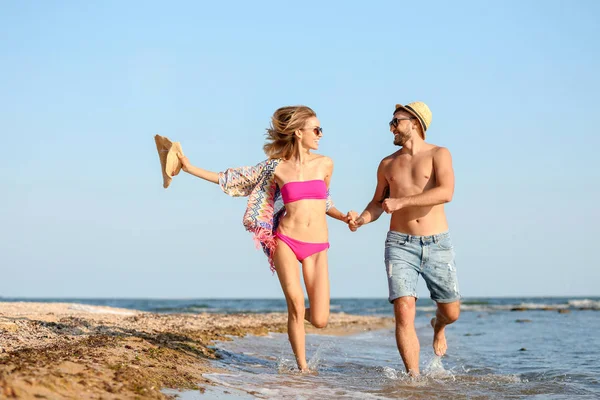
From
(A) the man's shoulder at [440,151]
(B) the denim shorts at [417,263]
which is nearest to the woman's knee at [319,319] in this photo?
(B) the denim shorts at [417,263]

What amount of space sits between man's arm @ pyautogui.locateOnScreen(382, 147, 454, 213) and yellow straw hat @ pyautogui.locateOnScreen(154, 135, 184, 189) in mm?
2187

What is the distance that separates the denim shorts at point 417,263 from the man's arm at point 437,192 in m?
0.38

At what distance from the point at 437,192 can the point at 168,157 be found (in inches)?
105

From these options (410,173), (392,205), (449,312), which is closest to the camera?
(392,205)

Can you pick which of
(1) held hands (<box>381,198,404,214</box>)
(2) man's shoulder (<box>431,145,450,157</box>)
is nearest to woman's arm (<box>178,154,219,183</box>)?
(1) held hands (<box>381,198,404,214</box>)

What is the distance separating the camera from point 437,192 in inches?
251

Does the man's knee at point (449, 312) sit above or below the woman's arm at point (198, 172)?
below

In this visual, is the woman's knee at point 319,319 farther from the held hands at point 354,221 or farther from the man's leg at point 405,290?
the held hands at point 354,221

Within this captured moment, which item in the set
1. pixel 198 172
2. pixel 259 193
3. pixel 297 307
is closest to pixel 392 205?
pixel 297 307

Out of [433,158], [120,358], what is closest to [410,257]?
[433,158]

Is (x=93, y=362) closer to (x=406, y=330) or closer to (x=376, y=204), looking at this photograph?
(x=406, y=330)

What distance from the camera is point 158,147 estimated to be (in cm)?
739

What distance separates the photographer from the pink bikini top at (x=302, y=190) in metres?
6.67

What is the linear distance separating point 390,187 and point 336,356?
353 centimetres
